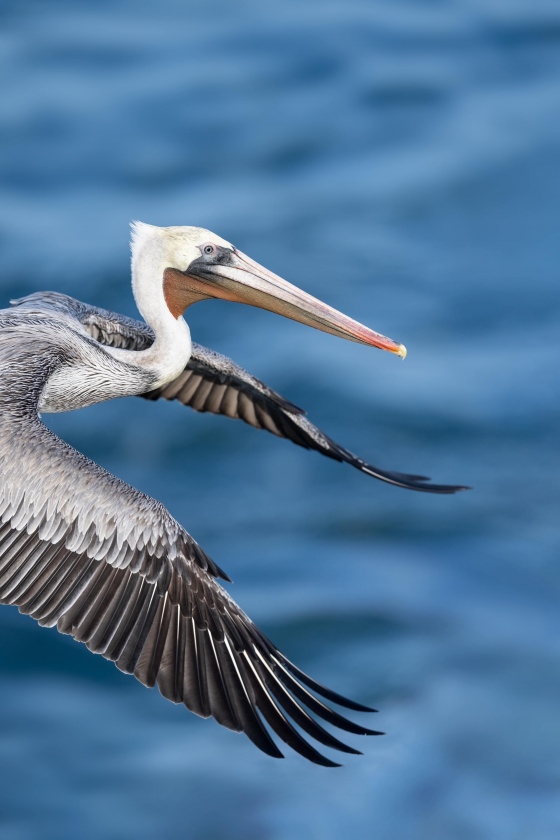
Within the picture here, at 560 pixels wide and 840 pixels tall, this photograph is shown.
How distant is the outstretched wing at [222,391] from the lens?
9805 millimetres

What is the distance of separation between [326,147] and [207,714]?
35.0 ft

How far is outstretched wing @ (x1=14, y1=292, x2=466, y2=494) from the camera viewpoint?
9.80 m

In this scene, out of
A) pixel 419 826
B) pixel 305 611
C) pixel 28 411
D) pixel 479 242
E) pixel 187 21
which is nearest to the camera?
pixel 28 411

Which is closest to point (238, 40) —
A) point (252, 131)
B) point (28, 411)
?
point (252, 131)

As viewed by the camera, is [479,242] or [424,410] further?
[479,242]

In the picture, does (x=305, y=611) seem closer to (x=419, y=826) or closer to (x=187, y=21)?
(x=419, y=826)

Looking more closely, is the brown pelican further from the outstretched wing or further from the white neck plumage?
the outstretched wing

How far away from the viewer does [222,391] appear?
10.2 metres

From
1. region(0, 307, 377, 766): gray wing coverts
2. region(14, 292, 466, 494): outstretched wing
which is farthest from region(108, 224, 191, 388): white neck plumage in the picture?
region(0, 307, 377, 766): gray wing coverts

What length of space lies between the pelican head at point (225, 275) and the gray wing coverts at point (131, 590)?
1653 mm

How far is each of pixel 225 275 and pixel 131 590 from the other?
2460 millimetres

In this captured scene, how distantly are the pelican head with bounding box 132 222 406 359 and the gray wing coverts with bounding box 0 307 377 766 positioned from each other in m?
1.65

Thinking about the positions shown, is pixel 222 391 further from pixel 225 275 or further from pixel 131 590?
pixel 131 590

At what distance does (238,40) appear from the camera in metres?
17.9
